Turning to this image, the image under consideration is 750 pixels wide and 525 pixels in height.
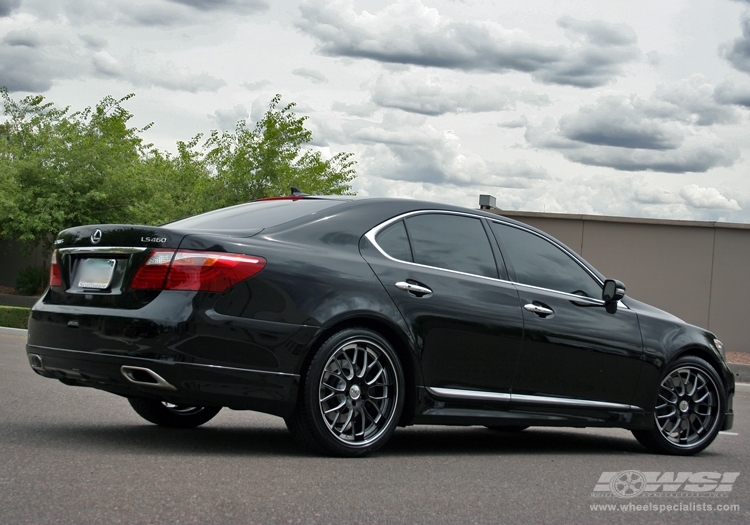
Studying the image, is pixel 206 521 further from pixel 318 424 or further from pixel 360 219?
pixel 360 219

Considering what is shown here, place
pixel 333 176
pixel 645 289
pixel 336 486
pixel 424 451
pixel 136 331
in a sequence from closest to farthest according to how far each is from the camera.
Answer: pixel 336 486, pixel 136 331, pixel 424 451, pixel 645 289, pixel 333 176

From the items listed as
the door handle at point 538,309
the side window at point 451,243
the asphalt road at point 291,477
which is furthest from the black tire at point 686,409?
the side window at point 451,243

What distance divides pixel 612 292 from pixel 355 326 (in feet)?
7.32

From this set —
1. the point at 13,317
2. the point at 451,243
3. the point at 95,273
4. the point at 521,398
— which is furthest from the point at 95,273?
the point at 13,317

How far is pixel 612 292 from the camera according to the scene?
23.2 ft

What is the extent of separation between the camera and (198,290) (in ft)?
17.3

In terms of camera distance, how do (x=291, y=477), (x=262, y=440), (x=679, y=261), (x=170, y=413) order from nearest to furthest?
(x=291, y=477) < (x=262, y=440) < (x=170, y=413) < (x=679, y=261)

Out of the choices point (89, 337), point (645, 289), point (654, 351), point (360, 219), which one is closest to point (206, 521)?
point (89, 337)

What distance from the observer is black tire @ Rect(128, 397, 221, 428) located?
22.1 feet

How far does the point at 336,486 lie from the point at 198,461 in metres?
0.88

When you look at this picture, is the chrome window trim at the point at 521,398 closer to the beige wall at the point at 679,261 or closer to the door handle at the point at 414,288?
the door handle at the point at 414,288

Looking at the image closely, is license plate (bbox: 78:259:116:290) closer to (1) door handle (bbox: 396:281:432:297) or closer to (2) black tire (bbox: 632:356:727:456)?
(1) door handle (bbox: 396:281:432:297)

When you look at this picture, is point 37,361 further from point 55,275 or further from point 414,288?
point 414,288

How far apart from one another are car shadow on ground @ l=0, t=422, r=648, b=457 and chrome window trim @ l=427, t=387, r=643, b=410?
15.3 inches
